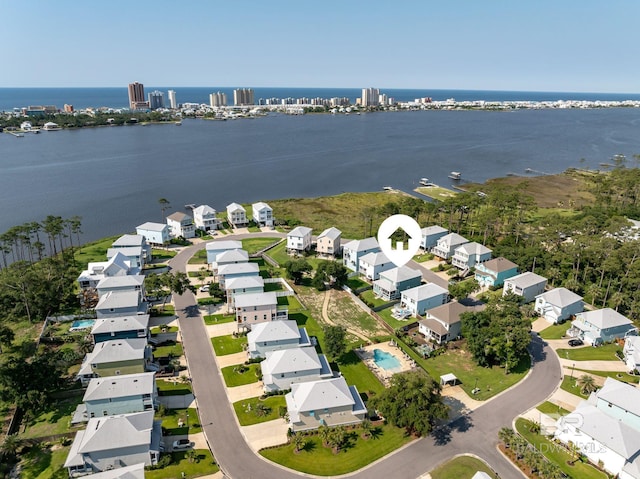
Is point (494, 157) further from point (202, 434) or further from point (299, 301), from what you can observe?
point (202, 434)

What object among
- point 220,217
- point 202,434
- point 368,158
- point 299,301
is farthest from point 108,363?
point 368,158

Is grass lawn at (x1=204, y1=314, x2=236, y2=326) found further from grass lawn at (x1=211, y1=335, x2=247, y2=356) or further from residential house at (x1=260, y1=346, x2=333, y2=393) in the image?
residential house at (x1=260, y1=346, x2=333, y2=393)

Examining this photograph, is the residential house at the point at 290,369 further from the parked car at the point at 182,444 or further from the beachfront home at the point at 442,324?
the beachfront home at the point at 442,324

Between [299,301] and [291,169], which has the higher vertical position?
[291,169]

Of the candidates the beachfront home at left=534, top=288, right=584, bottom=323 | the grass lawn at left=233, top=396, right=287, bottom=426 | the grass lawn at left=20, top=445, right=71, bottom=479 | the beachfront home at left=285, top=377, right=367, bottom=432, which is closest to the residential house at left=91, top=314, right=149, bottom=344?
the grass lawn at left=20, top=445, right=71, bottom=479

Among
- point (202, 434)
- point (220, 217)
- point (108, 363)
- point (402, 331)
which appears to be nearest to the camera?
point (202, 434)

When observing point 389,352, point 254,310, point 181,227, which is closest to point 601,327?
point 389,352
